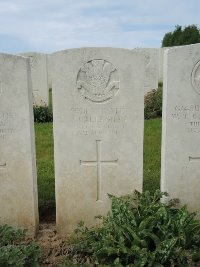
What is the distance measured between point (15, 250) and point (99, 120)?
1597 mm

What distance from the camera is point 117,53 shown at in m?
4.00

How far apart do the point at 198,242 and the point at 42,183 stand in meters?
2.79

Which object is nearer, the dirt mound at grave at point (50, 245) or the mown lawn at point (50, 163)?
the dirt mound at grave at point (50, 245)

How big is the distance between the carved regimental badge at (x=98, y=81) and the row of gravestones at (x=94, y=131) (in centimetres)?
1

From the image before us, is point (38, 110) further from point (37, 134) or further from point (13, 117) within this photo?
point (13, 117)

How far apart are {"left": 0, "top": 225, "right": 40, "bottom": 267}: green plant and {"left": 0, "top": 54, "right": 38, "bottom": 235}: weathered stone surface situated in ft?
1.19

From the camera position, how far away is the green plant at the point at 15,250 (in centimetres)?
329

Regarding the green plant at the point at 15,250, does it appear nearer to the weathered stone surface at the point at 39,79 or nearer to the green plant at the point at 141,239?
the green plant at the point at 141,239

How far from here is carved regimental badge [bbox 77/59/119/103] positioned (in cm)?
404

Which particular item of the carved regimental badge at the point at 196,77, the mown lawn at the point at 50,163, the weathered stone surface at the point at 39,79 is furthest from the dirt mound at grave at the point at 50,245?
the weathered stone surface at the point at 39,79

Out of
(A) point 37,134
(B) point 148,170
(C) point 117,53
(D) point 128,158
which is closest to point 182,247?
(D) point 128,158

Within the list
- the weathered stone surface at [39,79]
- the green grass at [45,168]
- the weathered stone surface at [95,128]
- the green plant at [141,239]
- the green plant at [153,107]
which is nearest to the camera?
the green plant at [141,239]

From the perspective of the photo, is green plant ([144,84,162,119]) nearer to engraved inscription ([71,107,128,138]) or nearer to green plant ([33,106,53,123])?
green plant ([33,106,53,123])

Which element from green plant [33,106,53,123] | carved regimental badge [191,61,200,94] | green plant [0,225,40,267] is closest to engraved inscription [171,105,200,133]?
carved regimental badge [191,61,200,94]
